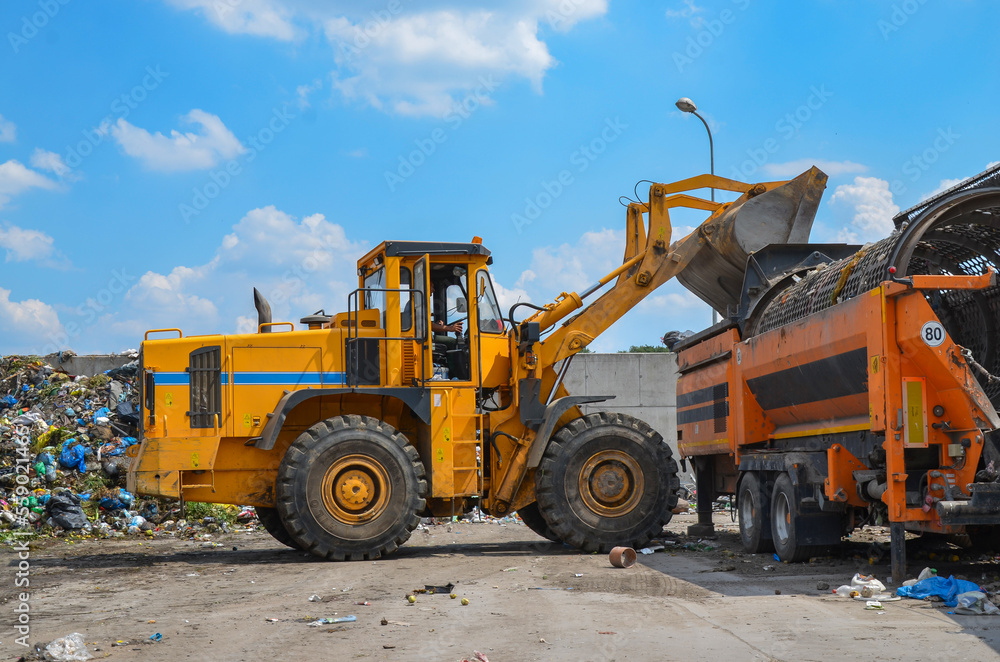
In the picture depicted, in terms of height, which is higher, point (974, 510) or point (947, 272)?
point (947, 272)

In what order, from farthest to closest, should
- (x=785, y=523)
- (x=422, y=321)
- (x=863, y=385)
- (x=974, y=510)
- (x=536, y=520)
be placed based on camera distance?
(x=536, y=520)
(x=422, y=321)
(x=785, y=523)
(x=863, y=385)
(x=974, y=510)

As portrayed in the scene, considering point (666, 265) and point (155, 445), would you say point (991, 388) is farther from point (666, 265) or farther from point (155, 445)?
point (155, 445)

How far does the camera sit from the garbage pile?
14.0 m

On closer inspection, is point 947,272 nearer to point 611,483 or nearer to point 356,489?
point 611,483

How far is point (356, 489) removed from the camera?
10023 mm

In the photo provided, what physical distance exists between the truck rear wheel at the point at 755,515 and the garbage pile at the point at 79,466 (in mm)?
7401

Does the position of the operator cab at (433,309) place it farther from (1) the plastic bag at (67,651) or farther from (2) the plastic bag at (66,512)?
(2) the plastic bag at (66,512)

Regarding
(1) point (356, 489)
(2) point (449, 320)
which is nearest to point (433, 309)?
(2) point (449, 320)

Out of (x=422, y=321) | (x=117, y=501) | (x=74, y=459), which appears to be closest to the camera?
(x=422, y=321)

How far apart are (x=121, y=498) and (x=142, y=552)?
3073mm

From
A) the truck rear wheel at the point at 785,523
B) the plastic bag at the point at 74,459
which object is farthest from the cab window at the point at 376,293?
the plastic bag at the point at 74,459

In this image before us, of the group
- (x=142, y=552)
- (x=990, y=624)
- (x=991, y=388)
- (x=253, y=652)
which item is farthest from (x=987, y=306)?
(x=142, y=552)

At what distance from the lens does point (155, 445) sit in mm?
10039

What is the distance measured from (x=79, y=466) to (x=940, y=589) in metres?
12.7
